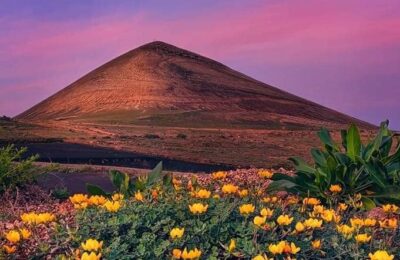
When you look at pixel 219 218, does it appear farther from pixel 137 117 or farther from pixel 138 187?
pixel 137 117

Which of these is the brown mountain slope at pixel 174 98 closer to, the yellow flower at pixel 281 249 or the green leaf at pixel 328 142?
the green leaf at pixel 328 142

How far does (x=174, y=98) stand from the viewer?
47.3 meters

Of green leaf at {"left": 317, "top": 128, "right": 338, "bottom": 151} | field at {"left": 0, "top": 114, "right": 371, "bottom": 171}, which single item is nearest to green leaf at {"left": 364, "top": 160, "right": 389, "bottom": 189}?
green leaf at {"left": 317, "top": 128, "right": 338, "bottom": 151}

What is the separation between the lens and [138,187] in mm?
6262

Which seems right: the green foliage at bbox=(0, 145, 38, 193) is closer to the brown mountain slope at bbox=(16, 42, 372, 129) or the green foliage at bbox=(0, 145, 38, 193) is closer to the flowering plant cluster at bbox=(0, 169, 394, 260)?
the flowering plant cluster at bbox=(0, 169, 394, 260)

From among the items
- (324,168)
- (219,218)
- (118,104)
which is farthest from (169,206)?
(118,104)

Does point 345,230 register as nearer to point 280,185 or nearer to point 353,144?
point 280,185

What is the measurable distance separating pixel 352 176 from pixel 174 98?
40.5 metres

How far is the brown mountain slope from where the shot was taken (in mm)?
44438

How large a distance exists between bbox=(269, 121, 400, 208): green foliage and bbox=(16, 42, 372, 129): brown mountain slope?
33.7 metres

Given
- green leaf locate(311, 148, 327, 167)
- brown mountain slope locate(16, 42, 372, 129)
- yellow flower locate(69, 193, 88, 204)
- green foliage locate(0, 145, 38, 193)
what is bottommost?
green foliage locate(0, 145, 38, 193)

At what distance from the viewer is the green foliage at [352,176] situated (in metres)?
6.84

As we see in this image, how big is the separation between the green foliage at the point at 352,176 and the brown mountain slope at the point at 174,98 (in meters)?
33.7

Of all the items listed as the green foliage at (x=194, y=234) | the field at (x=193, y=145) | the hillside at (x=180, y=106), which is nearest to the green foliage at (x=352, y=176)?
the green foliage at (x=194, y=234)
